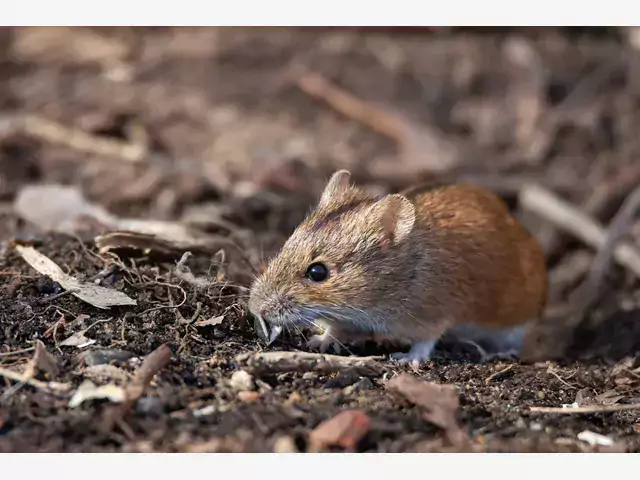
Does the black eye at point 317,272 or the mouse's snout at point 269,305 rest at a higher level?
the black eye at point 317,272

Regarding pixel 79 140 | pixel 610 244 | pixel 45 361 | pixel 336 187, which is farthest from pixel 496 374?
Result: pixel 79 140

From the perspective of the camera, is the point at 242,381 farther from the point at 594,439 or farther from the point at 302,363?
the point at 594,439

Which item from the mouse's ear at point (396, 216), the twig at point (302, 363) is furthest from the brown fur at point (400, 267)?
the twig at point (302, 363)

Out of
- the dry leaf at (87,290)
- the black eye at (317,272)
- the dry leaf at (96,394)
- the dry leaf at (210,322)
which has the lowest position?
the dry leaf at (96,394)

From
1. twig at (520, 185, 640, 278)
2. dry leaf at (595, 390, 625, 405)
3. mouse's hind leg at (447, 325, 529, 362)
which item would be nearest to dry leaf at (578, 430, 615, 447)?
dry leaf at (595, 390, 625, 405)

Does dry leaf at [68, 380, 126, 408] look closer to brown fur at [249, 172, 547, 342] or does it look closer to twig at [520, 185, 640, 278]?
brown fur at [249, 172, 547, 342]

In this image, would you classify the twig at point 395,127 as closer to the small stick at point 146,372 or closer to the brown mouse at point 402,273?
the brown mouse at point 402,273
